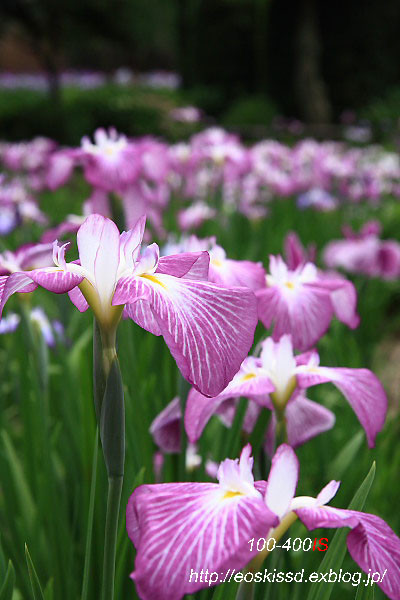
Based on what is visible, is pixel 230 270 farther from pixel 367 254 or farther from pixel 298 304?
pixel 367 254

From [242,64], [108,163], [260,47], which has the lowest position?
[108,163]

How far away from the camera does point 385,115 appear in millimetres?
11281

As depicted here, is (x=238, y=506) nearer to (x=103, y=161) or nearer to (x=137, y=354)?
(x=137, y=354)

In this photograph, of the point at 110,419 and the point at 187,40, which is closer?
the point at 110,419

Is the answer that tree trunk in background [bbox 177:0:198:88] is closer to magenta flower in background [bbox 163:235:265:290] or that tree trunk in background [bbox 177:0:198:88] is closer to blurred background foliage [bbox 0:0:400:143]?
blurred background foliage [bbox 0:0:400:143]

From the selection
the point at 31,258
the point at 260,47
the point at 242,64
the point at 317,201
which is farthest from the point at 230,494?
the point at 242,64

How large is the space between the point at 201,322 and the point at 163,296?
4 cm

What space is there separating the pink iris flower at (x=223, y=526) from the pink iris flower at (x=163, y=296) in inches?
3.6

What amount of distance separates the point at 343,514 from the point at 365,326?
2495mm

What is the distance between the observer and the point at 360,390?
2.56 ft

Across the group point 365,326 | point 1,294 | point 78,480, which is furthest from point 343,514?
point 365,326

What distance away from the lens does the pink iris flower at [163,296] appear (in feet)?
1.82

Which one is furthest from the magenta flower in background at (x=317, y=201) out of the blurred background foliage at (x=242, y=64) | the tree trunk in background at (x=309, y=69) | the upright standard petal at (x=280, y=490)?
the tree trunk in background at (x=309, y=69)

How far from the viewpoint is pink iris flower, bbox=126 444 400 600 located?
1.58ft
